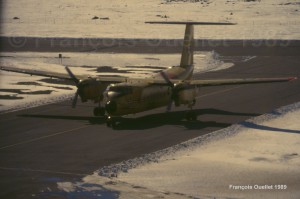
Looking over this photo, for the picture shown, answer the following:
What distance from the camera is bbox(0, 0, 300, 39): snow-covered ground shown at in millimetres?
118188

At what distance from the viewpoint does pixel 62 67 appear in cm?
7962

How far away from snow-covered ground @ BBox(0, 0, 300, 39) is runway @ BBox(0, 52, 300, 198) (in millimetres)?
55852

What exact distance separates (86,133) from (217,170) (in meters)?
11.5

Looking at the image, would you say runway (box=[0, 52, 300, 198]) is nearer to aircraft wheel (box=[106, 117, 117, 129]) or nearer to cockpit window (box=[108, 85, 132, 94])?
aircraft wheel (box=[106, 117, 117, 129])

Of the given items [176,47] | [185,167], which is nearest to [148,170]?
[185,167]

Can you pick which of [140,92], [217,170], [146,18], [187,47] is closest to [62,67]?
[187,47]

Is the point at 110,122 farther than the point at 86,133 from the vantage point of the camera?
Yes

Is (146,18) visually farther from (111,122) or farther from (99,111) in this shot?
(111,122)

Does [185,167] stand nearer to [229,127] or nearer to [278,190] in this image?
[278,190]

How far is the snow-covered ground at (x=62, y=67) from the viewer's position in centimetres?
5959

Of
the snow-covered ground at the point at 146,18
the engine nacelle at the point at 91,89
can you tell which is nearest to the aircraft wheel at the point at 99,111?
the engine nacelle at the point at 91,89

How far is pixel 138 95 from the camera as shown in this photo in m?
46.8

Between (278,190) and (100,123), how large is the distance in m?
18.2

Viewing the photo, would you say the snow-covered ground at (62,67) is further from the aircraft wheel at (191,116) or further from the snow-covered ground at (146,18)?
the snow-covered ground at (146,18)
